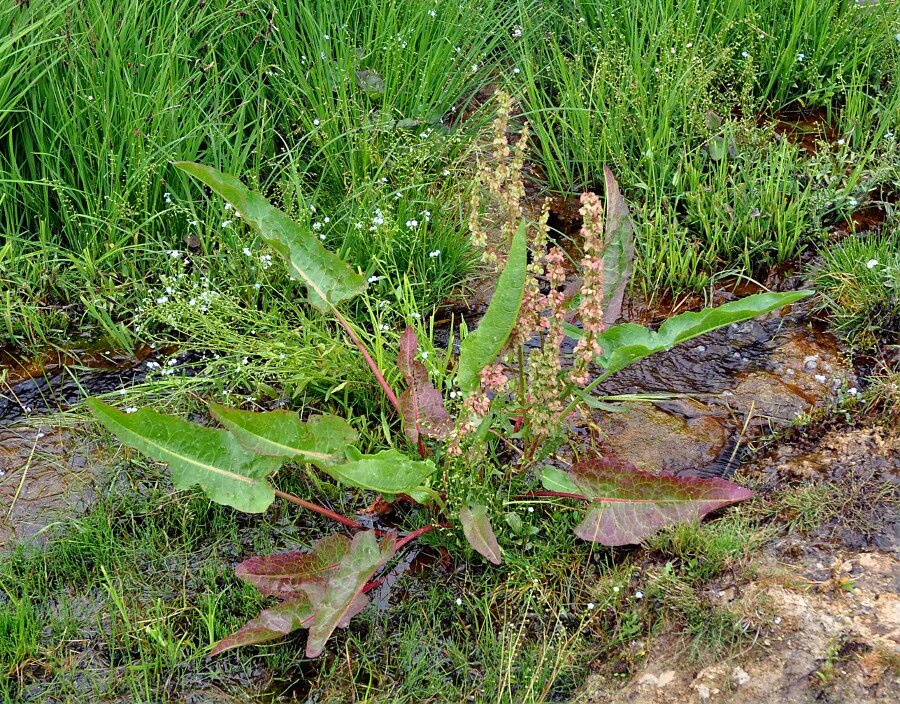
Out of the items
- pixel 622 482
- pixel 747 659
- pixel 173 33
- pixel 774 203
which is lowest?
pixel 747 659

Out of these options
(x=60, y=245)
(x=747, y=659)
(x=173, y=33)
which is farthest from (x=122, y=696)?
(x=173, y=33)

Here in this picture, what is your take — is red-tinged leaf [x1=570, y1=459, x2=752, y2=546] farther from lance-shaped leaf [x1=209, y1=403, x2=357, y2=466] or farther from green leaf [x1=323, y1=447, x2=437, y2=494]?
lance-shaped leaf [x1=209, y1=403, x2=357, y2=466]

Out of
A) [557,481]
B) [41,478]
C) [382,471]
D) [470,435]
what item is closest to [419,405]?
[470,435]

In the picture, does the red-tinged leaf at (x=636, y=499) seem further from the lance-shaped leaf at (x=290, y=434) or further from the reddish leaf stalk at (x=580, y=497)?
the lance-shaped leaf at (x=290, y=434)

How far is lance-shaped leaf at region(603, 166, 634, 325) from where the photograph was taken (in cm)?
267

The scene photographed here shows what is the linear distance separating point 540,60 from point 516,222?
6.45 feet

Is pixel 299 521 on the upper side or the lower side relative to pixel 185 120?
lower

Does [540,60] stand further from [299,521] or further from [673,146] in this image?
[299,521]

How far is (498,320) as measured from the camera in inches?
94.7

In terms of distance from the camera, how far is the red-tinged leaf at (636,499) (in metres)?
2.51

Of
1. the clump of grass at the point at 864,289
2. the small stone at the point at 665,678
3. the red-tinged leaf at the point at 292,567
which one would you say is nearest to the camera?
the small stone at the point at 665,678

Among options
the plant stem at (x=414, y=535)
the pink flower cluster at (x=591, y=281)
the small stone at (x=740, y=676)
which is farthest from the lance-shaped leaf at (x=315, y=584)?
the small stone at (x=740, y=676)

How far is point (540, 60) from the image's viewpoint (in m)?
4.18

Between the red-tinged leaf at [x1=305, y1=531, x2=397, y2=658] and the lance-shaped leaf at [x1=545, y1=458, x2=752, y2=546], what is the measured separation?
1.72 feet
